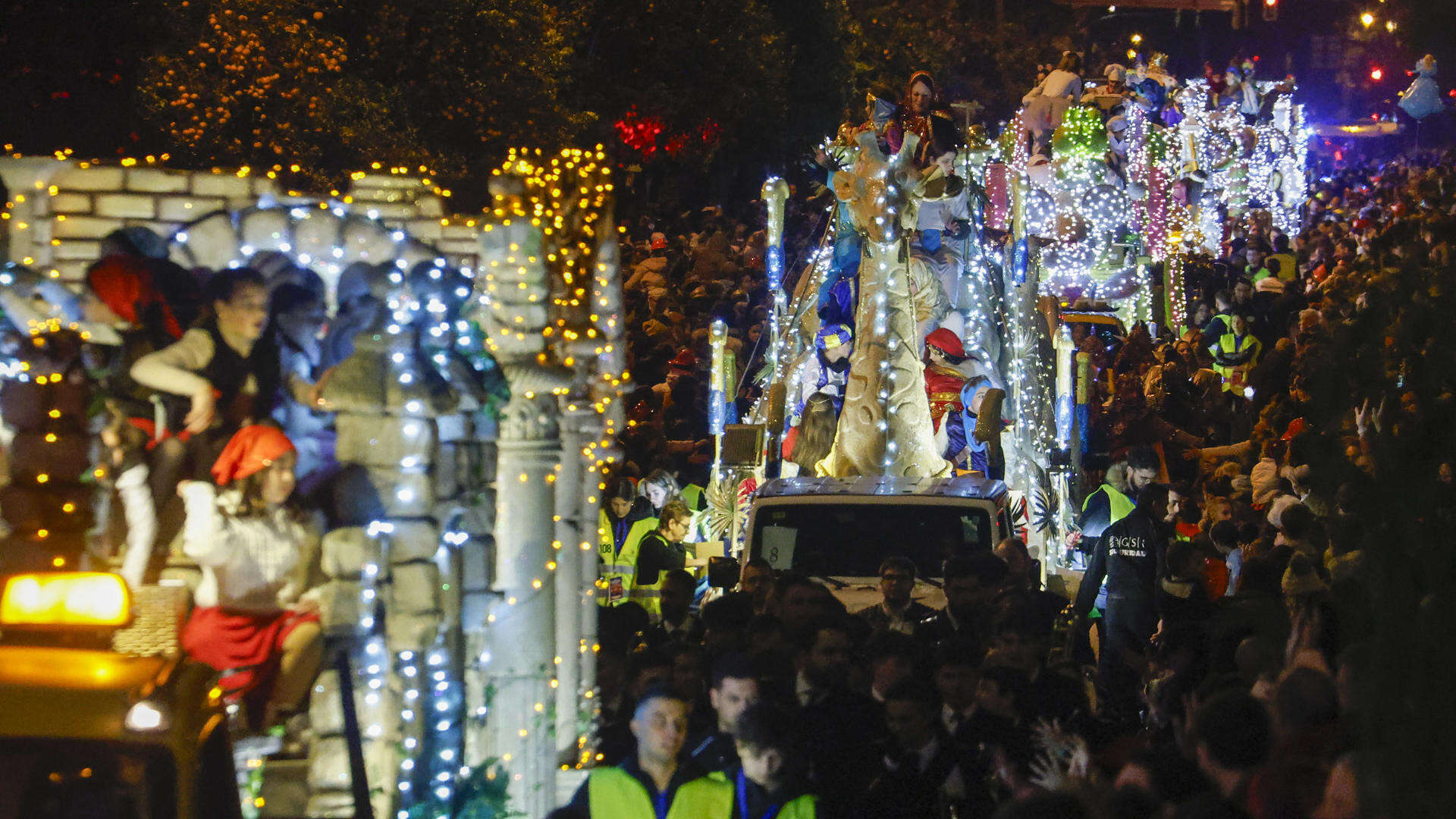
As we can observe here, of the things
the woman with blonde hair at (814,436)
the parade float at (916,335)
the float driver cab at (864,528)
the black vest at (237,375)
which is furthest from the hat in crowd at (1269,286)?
the black vest at (237,375)

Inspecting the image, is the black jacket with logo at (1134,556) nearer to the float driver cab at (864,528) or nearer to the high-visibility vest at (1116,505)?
the float driver cab at (864,528)

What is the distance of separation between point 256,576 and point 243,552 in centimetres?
11

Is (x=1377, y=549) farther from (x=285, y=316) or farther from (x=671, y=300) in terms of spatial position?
(x=671, y=300)

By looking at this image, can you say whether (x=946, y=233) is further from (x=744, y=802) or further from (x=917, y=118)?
(x=744, y=802)

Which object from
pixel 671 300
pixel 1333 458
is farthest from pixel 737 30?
pixel 1333 458

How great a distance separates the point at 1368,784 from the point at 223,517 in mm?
4773

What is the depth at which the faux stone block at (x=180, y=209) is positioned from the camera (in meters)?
7.63

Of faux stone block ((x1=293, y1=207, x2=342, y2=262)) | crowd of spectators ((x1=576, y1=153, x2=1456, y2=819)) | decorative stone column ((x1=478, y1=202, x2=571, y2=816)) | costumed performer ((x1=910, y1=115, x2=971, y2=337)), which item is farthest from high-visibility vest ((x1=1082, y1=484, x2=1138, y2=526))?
faux stone block ((x1=293, y1=207, x2=342, y2=262))

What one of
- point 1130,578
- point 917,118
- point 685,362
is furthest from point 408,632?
point 685,362

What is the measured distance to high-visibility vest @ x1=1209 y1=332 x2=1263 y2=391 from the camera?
17531mm

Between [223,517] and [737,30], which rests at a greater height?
[737,30]

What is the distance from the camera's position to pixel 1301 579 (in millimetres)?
7191

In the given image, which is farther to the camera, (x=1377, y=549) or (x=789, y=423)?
(x=789, y=423)

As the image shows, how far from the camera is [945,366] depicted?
12992 mm
